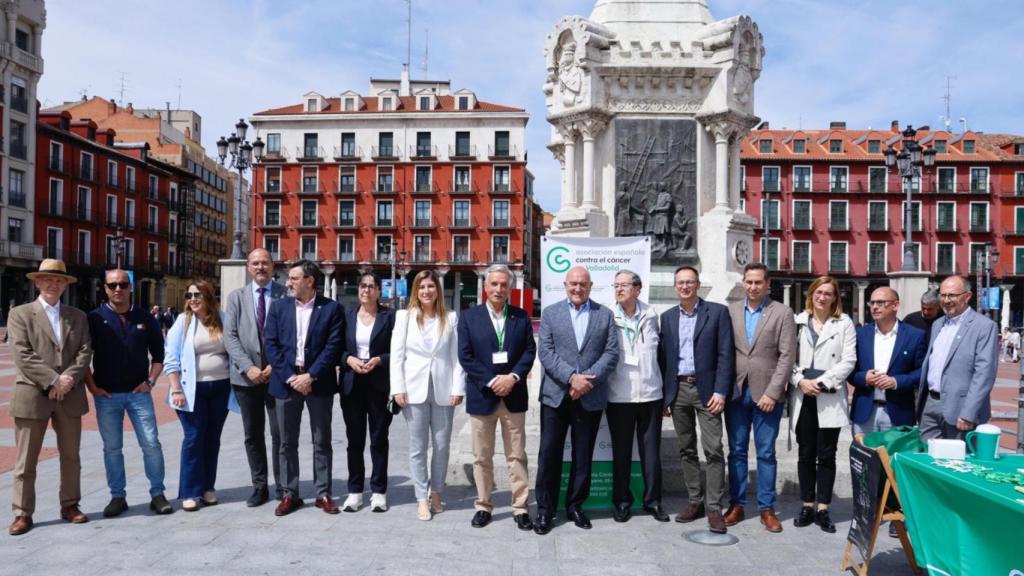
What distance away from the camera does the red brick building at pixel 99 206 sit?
4503 centimetres

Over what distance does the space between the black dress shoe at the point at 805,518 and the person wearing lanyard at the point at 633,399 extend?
95cm

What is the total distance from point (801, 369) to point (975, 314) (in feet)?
3.91

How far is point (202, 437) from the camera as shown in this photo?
240 inches

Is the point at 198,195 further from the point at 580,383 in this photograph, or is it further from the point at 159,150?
the point at 580,383

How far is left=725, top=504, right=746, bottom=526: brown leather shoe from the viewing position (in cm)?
561

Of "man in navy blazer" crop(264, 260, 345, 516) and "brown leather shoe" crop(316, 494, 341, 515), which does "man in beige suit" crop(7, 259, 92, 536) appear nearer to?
"man in navy blazer" crop(264, 260, 345, 516)

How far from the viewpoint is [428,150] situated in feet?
189

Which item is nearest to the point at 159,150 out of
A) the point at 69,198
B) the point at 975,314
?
the point at 69,198

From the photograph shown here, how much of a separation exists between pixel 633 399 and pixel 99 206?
52154mm

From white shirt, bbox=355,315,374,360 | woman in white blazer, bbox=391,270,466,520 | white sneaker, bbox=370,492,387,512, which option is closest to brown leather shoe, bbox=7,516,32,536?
white sneaker, bbox=370,492,387,512

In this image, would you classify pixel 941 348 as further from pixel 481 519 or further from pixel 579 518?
pixel 481 519

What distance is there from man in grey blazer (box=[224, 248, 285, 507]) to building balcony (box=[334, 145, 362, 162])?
2100 inches

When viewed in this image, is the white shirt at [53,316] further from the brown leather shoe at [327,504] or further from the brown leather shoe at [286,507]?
the brown leather shoe at [327,504]

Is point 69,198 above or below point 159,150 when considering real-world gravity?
below
